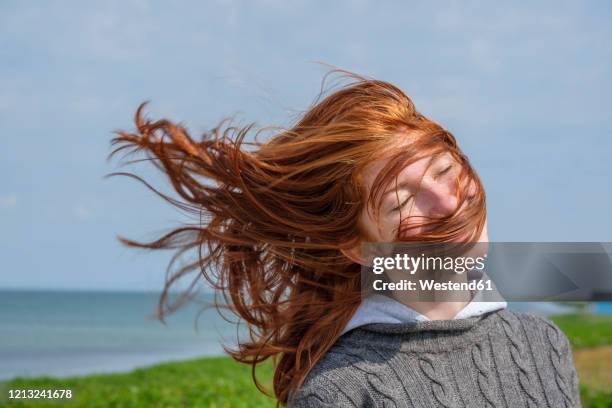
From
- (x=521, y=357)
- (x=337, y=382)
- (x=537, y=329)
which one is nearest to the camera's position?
(x=337, y=382)

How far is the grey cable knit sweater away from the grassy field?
7.56ft

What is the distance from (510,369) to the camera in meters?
2.25

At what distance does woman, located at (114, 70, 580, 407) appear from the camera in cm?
212

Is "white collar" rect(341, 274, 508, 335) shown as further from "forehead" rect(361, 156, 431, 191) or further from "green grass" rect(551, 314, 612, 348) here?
"green grass" rect(551, 314, 612, 348)

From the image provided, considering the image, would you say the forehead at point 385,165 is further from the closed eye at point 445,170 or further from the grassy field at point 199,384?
the grassy field at point 199,384

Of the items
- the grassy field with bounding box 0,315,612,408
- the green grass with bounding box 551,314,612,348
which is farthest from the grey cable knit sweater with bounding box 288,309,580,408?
the green grass with bounding box 551,314,612,348

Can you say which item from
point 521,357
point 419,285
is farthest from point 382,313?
point 521,357

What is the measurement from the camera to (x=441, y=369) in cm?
215

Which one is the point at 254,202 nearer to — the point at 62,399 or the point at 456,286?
the point at 456,286

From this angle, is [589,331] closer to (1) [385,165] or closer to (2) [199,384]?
(2) [199,384]

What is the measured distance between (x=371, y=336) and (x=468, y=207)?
45 centimetres

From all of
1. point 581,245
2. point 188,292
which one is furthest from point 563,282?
point 188,292

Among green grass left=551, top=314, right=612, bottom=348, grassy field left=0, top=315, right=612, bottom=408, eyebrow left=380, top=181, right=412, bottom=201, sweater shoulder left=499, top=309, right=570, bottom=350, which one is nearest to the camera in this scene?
eyebrow left=380, top=181, right=412, bottom=201

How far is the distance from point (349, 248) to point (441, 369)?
42 centimetres
